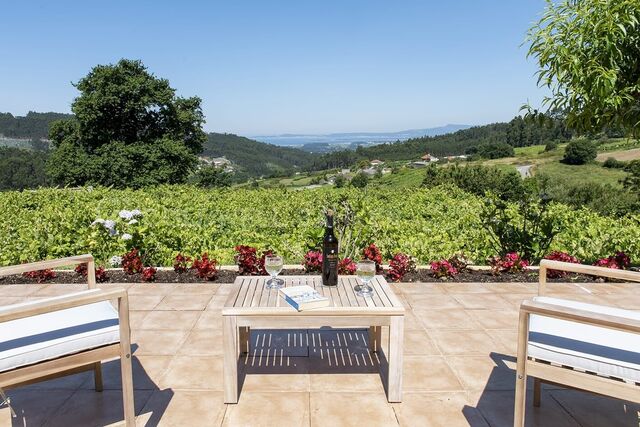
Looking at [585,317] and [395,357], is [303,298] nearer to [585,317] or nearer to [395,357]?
[395,357]

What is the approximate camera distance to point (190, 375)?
2.54 metres

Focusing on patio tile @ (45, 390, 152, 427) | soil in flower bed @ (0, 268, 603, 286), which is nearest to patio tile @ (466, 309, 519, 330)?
soil in flower bed @ (0, 268, 603, 286)

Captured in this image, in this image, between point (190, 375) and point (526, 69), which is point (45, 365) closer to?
point (190, 375)

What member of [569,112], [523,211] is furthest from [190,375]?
[523,211]

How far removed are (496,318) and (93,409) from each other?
8.97 ft

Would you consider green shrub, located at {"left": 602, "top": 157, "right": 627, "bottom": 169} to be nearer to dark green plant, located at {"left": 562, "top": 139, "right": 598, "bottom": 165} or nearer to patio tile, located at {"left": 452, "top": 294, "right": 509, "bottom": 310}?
dark green plant, located at {"left": 562, "top": 139, "right": 598, "bottom": 165}

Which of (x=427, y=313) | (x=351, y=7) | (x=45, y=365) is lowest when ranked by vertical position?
(x=427, y=313)

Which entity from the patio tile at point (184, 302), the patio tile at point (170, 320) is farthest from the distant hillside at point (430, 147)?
the patio tile at point (170, 320)

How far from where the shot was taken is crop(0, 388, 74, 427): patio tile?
2.08 metres

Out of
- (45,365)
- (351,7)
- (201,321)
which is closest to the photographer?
(45,365)

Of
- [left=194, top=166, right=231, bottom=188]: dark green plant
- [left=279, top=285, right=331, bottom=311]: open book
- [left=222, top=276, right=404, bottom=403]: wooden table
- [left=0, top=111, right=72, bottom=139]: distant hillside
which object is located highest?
[left=0, top=111, right=72, bottom=139]: distant hillside

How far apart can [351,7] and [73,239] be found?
39.8ft

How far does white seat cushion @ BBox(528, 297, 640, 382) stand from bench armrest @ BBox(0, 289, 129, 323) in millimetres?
1586

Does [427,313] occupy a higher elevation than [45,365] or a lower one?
lower
